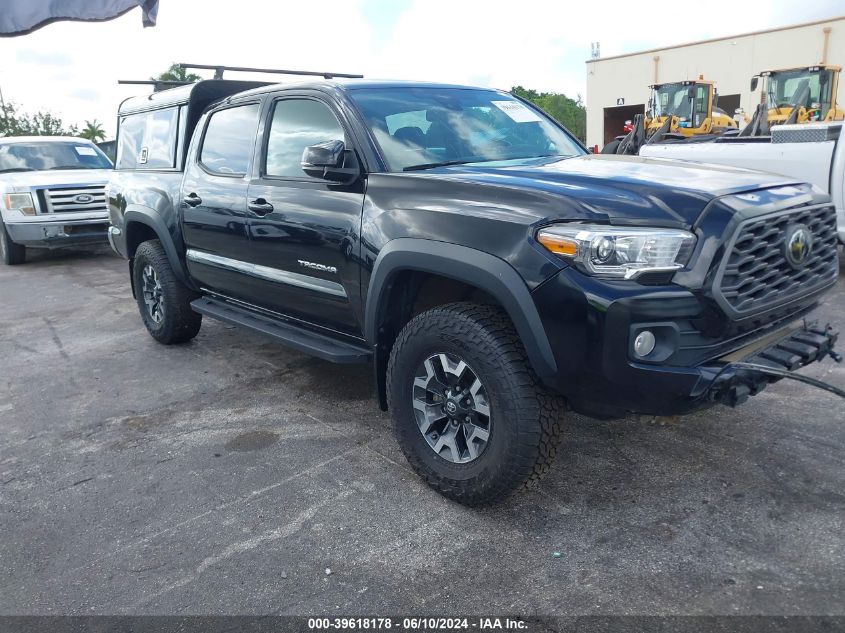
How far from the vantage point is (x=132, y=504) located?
11.0ft

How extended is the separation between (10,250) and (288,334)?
843cm

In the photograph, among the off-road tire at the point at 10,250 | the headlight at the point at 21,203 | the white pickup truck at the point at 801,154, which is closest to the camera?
the white pickup truck at the point at 801,154

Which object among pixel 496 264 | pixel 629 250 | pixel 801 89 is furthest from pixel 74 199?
pixel 801 89

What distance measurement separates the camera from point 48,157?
37.2 feet

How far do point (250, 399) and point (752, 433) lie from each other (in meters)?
3.01

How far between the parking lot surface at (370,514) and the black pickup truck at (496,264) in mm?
358

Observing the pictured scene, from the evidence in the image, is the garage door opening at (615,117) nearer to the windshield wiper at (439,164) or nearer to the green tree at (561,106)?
the green tree at (561,106)

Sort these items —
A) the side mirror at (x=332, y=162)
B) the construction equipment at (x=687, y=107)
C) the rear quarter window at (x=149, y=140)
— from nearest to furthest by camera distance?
the side mirror at (x=332, y=162) < the rear quarter window at (x=149, y=140) < the construction equipment at (x=687, y=107)

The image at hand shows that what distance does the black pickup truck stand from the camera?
2598 millimetres

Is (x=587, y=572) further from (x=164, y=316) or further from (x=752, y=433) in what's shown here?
(x=164, y=316)

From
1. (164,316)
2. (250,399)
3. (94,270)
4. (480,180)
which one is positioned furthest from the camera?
(94,270)

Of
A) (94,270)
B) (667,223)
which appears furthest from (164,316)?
(94,270)

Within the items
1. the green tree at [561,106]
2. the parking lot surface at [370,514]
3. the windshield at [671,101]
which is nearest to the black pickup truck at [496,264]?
the parking lot surface at [370,514]

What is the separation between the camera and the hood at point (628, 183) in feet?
8.71
